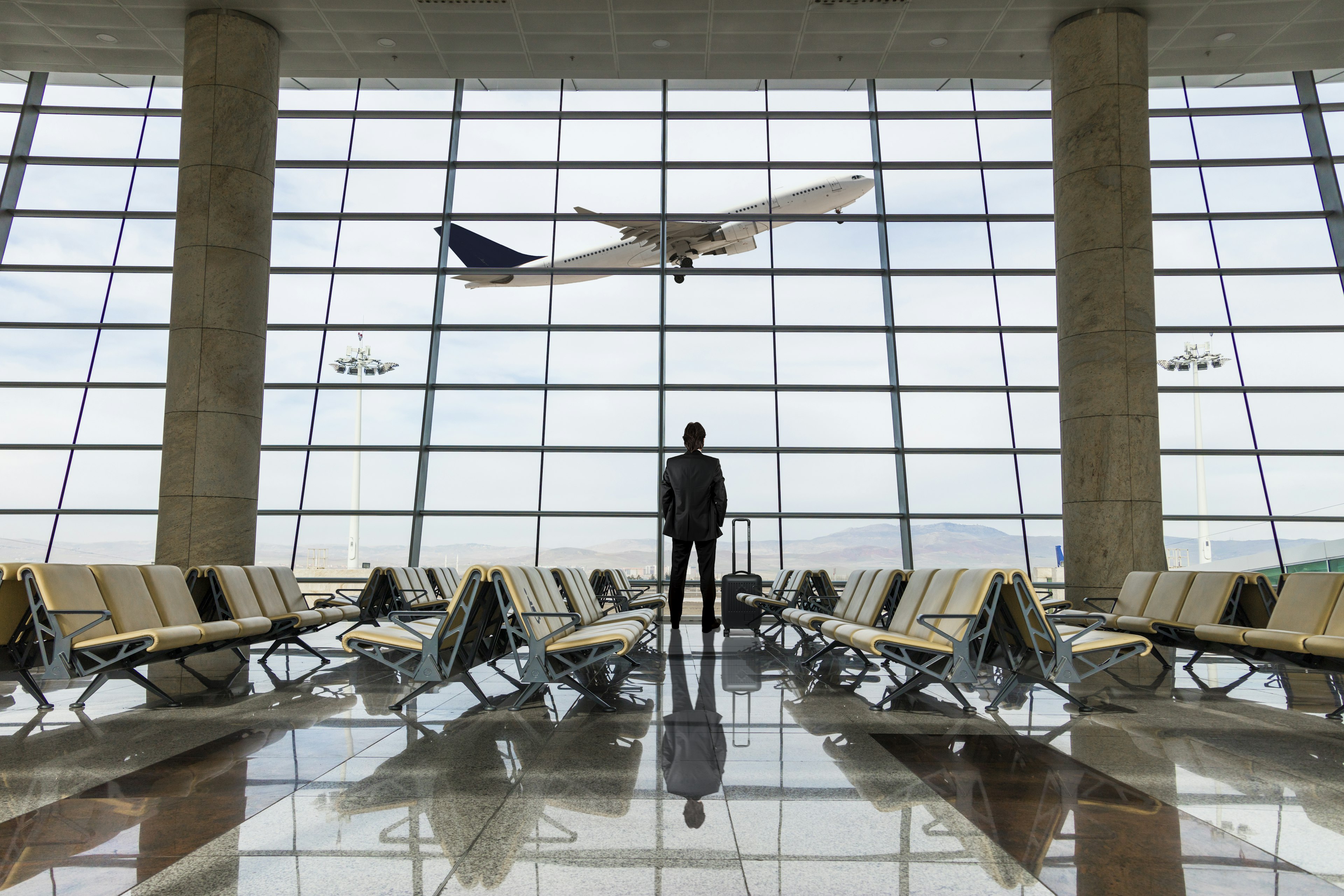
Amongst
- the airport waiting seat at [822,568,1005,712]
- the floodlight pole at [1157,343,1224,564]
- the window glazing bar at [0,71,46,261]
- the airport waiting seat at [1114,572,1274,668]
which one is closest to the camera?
the airport waiting seat at [822,568,1005,712]

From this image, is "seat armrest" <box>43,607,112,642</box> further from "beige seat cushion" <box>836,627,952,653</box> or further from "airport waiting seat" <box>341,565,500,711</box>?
"beige seat cushion" <box>836,627,952,653</box>

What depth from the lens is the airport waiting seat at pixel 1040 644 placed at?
4621 mm

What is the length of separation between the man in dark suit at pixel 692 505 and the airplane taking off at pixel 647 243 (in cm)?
502

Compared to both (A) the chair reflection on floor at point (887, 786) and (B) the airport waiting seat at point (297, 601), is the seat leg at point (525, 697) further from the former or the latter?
(B) the airport waiting seat at point (297, 601)

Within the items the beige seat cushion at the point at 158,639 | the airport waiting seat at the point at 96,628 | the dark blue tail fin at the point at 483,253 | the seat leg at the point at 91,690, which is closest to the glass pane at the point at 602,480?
the dark blue tail fin at the point at 483,253

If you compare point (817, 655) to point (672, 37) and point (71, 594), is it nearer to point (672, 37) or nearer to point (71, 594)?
point (71, 594)

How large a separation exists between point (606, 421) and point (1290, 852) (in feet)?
→ 34.7

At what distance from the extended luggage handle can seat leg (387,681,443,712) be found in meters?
6.25

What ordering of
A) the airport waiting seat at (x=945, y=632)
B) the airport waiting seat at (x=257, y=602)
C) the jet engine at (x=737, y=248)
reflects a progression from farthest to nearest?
the jet engine at (x=737, y=248) → the airport waiting seat at (x=257, y=602) → the airport waiting seat at (x=945, y=632)

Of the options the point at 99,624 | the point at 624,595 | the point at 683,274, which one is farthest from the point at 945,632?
the point at 683,274

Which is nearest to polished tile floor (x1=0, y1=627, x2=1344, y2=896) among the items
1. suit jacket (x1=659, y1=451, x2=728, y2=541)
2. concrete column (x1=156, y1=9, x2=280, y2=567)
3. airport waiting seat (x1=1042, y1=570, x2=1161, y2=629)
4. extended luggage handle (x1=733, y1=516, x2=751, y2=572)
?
airport waiting seat (x1=1042, y1=570, x2=1161, y2=629)

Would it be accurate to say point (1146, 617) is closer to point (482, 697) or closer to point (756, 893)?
point (482, 697)

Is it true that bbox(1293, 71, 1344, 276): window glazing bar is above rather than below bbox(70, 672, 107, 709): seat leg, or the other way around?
above

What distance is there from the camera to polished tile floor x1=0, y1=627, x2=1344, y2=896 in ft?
7.54
